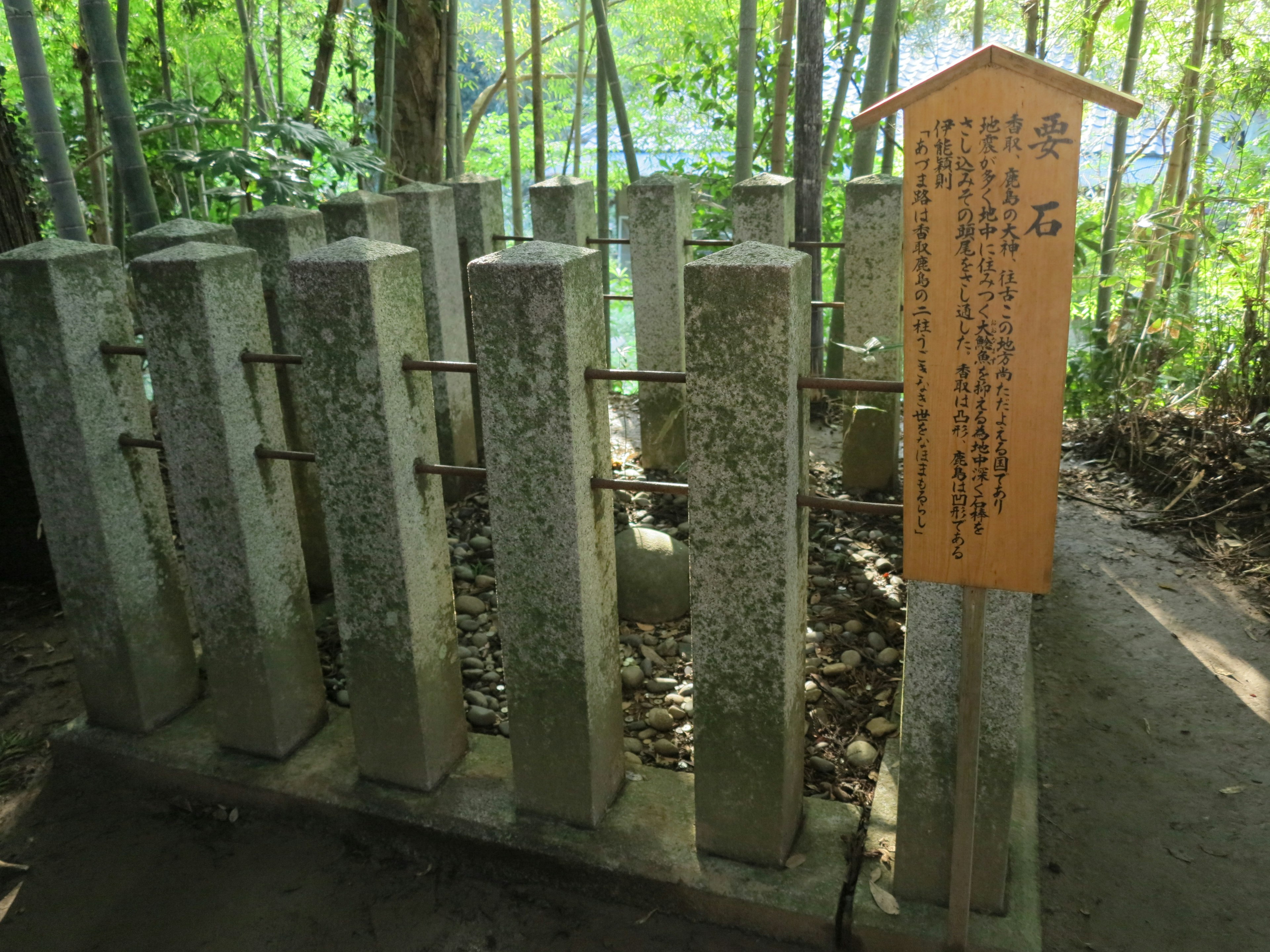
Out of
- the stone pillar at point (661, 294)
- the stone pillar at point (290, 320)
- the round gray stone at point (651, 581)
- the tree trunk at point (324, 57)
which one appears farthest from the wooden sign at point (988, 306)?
the tree trunk at point (324, 57)

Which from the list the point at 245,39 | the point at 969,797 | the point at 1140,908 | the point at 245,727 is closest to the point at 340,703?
the point at 245,727

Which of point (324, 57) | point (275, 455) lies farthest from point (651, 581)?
point (324, 57)

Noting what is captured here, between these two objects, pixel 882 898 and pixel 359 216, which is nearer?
pixel 882 898

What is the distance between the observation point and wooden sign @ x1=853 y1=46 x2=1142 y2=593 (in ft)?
5.33

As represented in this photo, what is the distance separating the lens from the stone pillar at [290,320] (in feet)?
10.7

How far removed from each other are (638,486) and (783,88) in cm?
408

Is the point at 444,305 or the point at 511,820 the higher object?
the point at 444,305

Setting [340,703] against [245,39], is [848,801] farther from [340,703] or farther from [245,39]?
[245,39]

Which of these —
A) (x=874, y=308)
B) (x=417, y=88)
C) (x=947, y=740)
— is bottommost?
(x=947, y=740)

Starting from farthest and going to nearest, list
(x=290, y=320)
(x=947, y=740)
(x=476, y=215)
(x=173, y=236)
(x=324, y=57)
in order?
(x=324, y=57)
(x=476, y=215)
(x=290, y=320)
(x=173, y=236)
(x=947, y=740)

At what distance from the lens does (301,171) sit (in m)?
4.56

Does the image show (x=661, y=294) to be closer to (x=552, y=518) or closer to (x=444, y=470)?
(x=444, y=470)

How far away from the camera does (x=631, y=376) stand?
2.16 m

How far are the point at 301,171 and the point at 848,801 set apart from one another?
146 inches
